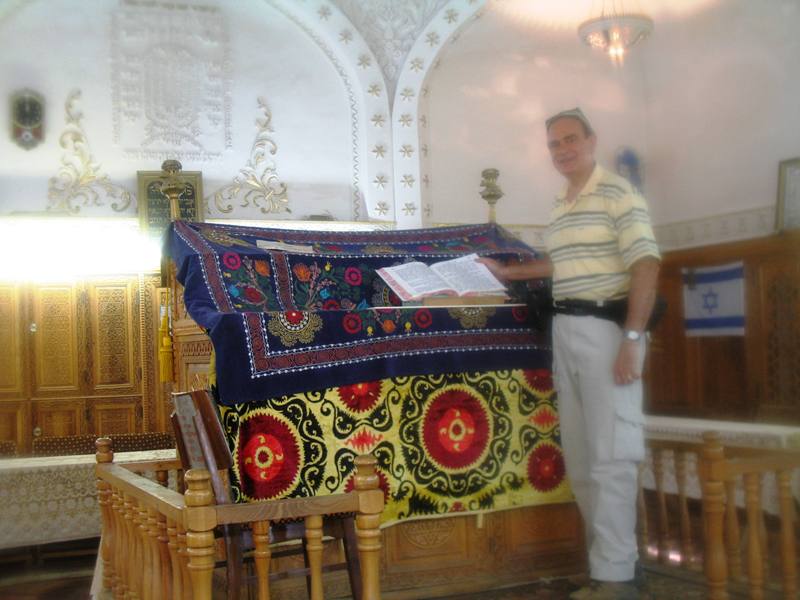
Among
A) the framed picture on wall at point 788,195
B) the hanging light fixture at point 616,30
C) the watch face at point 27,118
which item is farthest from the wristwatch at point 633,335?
the watch face at point 27,118

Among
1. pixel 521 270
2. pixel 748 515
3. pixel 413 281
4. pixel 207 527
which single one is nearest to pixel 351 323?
pixel 413 281

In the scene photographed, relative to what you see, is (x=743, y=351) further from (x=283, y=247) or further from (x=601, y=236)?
(x=283, y=247)

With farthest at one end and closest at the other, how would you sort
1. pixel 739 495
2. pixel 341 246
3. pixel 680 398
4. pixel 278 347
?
pixel 680 398 < pixel 739 495 < pixel 341 246 < pixel 278 347

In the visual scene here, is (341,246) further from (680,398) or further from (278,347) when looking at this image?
(680,398)

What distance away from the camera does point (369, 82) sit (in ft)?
21.9

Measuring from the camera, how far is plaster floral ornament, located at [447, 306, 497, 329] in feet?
11.0

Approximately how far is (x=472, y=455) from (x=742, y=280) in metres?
3.47

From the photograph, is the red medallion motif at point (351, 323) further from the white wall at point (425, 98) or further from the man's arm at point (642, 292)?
the white wall at point (425, 98)

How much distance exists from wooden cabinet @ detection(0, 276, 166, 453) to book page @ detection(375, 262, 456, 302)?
12.0 ft

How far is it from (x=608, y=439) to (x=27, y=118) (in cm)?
498

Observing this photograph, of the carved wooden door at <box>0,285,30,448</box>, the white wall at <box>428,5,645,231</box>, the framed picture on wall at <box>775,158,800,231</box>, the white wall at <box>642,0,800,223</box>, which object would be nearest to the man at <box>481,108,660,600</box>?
the framed picture on wall at <box>775,158,800,231</box>

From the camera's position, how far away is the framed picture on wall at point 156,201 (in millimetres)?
6137

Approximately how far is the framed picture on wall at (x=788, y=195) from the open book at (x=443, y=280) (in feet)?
10.0

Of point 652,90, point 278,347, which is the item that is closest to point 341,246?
point 278,347
